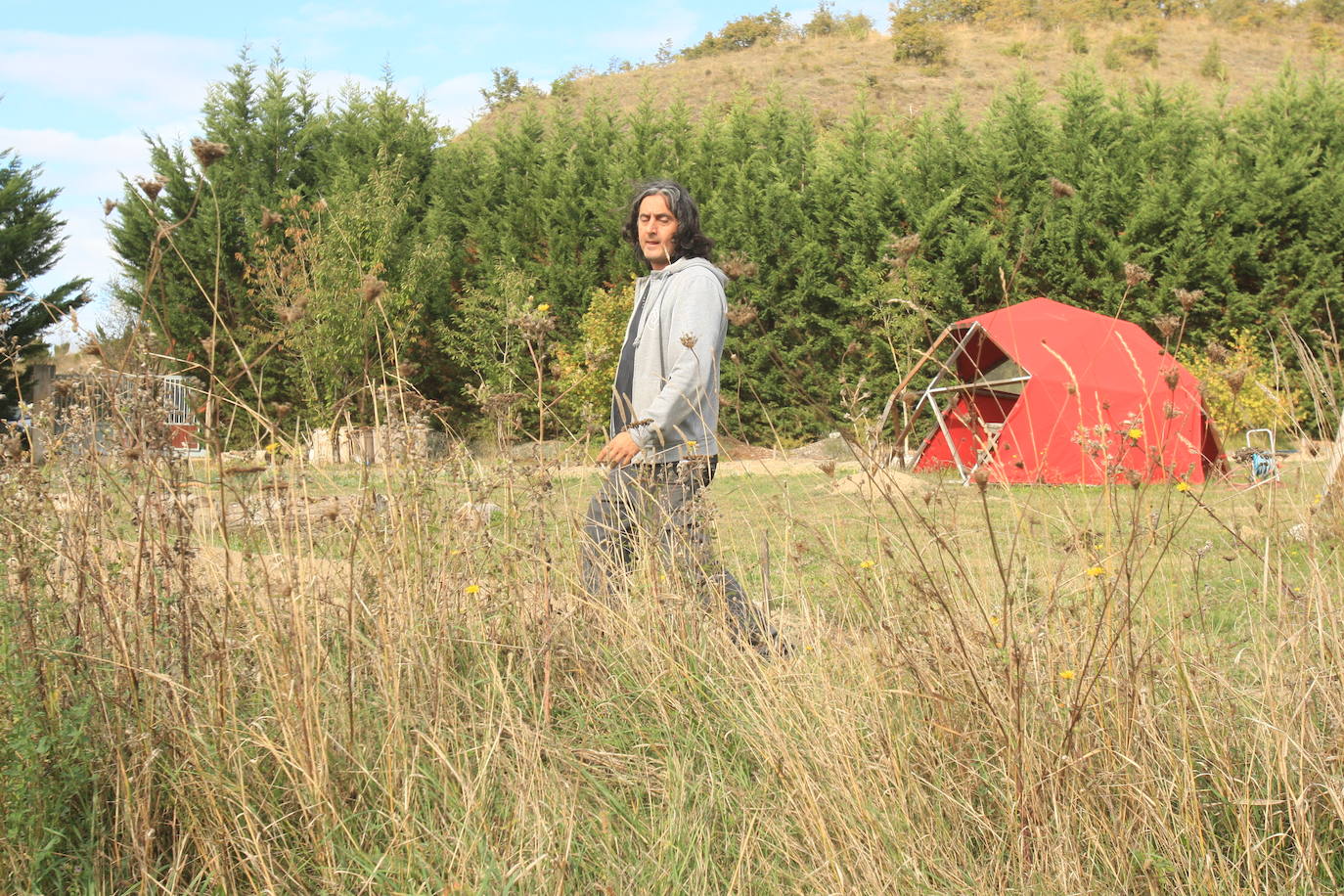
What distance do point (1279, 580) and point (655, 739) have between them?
1.30 metres

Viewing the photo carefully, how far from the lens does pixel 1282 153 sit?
1259 centimetres

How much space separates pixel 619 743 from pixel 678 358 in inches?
48.4

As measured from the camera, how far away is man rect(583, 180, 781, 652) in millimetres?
2803

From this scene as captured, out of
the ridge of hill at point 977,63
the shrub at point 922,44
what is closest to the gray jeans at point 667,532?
the ridge of hill at point 977,63

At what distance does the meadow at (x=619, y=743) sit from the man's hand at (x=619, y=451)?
448mm

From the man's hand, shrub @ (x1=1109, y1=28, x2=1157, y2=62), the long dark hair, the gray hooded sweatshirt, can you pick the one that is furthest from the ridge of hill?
the man's hand

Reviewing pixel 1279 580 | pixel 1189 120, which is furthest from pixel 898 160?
pixel 1279 580

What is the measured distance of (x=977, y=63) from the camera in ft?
116

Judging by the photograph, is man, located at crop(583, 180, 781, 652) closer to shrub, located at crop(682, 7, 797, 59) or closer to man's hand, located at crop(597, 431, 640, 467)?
man's hand, located at crop(597, 431, 640, 467)

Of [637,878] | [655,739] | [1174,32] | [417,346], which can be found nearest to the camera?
[637,878]

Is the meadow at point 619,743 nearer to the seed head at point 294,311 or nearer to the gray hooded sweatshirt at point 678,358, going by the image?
the seed head at point 294,311

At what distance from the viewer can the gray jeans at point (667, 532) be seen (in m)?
2.71

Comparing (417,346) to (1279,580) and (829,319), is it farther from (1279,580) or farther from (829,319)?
(1279,580)

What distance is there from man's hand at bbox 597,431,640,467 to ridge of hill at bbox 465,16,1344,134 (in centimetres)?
2986
